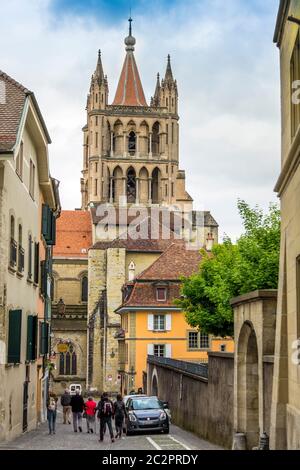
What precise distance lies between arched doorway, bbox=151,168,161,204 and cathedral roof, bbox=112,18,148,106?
1065cm

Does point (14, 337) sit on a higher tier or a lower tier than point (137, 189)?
lower

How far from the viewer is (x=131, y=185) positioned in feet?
345

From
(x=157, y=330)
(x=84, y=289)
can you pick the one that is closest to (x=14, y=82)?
(x=157, y=330)

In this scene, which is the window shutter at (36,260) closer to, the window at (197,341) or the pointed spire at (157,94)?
the window at (197,341)

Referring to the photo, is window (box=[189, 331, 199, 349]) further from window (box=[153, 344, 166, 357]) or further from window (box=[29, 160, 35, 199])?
window (box=[29, 160, 35, 199])

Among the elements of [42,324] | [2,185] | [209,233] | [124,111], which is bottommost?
[42,324]

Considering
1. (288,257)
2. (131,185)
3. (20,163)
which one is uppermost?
(131,185)

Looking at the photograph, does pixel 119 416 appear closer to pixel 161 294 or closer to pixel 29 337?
pixel 29 337

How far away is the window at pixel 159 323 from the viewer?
206ft

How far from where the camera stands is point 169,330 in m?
62.5

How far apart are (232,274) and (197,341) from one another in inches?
729
